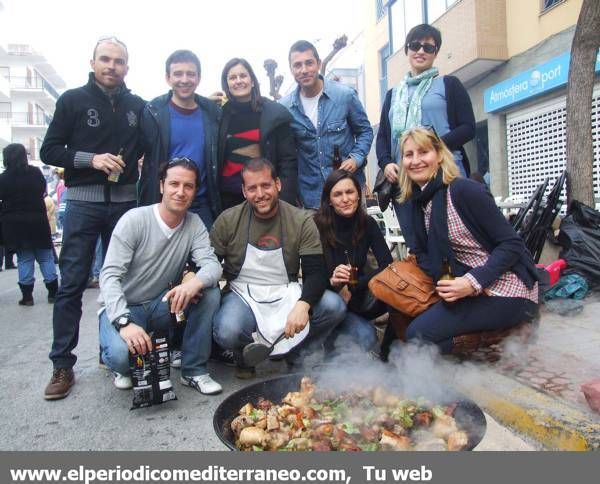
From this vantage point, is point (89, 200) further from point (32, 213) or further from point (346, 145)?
point (32, 213)

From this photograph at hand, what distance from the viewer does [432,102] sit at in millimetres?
3801

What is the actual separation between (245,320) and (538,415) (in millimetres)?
1776

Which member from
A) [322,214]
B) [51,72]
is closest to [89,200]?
[322,214]

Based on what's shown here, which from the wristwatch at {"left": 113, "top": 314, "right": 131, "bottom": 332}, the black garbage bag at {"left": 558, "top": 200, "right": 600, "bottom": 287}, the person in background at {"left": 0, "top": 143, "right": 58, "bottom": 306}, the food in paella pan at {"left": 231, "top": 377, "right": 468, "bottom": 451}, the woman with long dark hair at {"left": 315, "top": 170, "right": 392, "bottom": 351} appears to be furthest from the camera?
the person in background at {"left": 0, "top": 143, "right": 58, "bottom": 306}

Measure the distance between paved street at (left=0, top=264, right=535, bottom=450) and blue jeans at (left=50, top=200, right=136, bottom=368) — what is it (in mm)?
326

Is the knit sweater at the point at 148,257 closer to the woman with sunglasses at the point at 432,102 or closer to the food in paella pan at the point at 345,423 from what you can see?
the food in paella pan at the point at 345,423

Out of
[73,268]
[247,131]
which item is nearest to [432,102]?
[247,131]

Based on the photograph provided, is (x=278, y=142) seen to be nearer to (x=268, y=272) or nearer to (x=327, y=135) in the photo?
(x=327, y=135)

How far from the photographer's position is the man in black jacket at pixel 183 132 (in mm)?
3668

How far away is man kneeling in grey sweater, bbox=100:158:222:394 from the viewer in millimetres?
3074

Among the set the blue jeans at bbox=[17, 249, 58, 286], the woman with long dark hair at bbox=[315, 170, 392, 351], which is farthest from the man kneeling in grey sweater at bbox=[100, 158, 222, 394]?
the blue jeans at bbox=[17, 249, 58, 286]

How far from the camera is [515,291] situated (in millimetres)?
2961

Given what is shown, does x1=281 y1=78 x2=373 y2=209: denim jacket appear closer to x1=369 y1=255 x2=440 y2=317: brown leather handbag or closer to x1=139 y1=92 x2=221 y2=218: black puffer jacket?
x1=139 y1=92 x2=221 y2=218: black puffer jacket

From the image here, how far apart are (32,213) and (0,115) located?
38410mm
